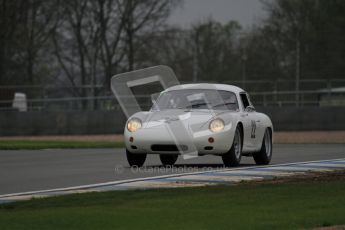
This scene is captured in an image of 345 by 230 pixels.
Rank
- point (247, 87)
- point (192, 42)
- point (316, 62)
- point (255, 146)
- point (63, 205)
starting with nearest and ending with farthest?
point (63, 205) < point (255, 146) < point (247, 87) < point (316, 62) < point (192, 42)

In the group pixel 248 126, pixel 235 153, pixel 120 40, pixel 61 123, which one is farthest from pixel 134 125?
pixel 120 40

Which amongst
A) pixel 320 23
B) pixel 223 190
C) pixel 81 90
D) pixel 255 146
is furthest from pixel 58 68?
pixel 223 190

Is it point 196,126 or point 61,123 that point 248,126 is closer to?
point 196,126

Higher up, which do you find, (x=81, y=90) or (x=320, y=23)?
(x=320, y=23)

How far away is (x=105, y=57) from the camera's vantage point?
5550cm

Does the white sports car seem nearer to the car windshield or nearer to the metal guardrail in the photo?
the car windshield

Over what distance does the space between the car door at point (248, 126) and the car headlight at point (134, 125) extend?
71.8 inches

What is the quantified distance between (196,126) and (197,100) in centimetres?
111

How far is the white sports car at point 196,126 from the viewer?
16.7m

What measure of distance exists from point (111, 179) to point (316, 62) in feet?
126

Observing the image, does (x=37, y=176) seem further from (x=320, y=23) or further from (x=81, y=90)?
(x=320, y=23)

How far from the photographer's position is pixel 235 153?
1722 cm

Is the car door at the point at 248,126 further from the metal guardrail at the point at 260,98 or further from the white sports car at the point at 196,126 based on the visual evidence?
the metal guardrail at the point at 260,98

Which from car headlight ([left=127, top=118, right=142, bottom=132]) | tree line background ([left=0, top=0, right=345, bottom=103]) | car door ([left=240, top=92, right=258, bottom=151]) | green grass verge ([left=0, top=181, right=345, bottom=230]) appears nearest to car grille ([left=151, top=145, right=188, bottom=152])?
car headlight ([left=127, top=118, right=142, bottom=132])
